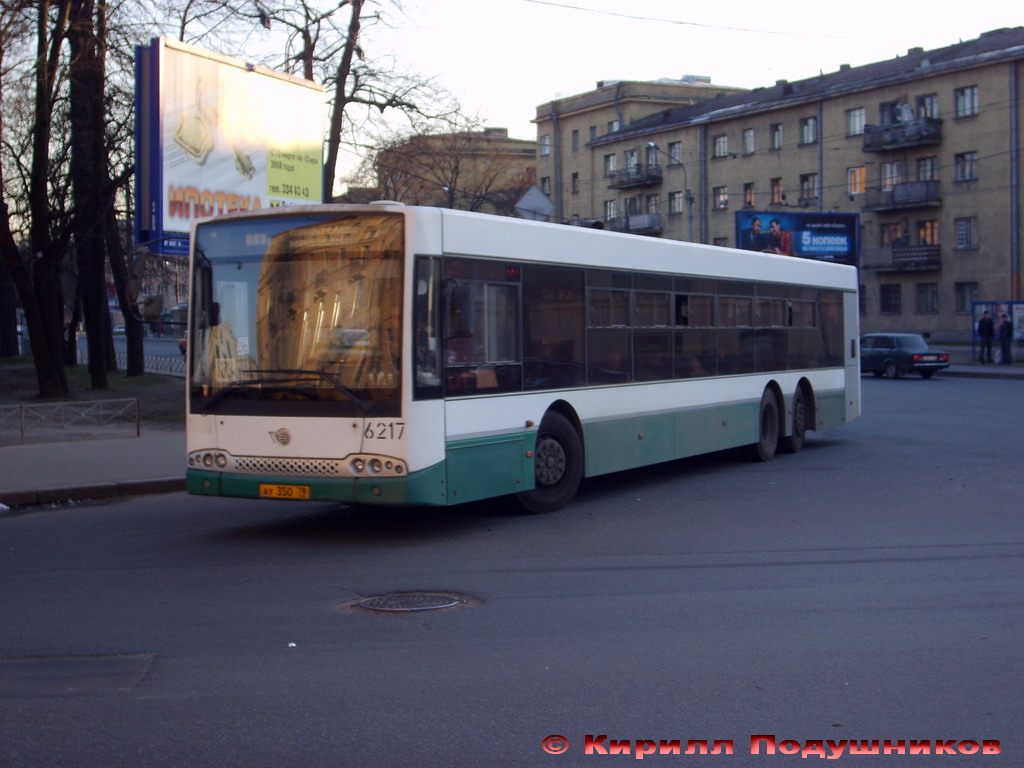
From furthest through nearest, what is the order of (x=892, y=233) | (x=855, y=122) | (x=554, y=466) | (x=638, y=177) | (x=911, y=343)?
(x=638, y=177)
(x=855, y=122)
(x=892, y=233)
(x=911, y=343)
(x=554, y=466)

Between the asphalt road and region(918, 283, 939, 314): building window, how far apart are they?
159 feet

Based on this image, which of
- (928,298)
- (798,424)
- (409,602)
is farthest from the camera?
(928,298)

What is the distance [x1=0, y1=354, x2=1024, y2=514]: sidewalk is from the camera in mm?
12766

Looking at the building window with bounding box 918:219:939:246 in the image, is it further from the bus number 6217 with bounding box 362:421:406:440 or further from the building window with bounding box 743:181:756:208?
the bus number 6217 with bounding box 362:421:406:440

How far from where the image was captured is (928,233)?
5762 cm

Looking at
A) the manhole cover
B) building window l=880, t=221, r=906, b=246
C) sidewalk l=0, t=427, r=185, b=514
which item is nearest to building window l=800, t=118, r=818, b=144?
building window l=880, t=221, r=906, b=246

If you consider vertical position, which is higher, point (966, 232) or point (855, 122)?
point (855, 122)

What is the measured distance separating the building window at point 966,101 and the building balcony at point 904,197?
136 inches

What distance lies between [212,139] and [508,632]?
14509mm

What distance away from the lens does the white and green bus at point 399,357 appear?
9477mm

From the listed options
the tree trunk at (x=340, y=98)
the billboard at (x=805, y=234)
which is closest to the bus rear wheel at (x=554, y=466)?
the tree trunk at (x=340, y=98)

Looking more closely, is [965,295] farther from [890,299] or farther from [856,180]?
[856,180]

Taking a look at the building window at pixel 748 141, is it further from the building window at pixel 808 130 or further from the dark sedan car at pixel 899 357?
the dark sedan car at pixel 899 357

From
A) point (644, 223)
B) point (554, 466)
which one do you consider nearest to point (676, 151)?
point (644, 223)
